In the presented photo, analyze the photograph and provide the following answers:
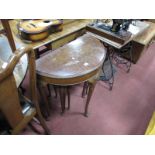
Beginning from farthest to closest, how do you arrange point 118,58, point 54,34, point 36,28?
point 118,58 < point 54,34 < point 36,28

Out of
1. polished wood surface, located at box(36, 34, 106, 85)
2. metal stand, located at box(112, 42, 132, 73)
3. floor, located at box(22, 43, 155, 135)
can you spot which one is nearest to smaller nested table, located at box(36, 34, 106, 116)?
polished wood surface, located at box(36, 34, 106, 85)

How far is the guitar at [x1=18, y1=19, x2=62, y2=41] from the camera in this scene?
1175 millimetres

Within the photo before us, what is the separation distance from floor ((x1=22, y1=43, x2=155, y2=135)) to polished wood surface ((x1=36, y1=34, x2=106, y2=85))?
2.06ft

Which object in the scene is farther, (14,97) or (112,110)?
(112,110)

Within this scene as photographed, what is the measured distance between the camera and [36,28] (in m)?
1.20

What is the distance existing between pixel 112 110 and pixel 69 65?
34.3 inches

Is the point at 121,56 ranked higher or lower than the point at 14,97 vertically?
lower

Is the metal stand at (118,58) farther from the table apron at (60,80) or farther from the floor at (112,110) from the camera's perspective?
the table apron at (60,80)

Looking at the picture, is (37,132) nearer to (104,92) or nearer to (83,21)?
(104,92)

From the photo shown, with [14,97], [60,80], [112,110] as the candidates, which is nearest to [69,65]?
[60,80]

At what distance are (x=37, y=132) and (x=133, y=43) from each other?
1.84 meters

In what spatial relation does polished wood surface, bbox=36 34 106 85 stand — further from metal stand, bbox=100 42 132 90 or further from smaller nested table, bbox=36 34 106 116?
metal stand, bbox=100 42 132 90

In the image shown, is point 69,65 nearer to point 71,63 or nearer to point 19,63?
point 71,63

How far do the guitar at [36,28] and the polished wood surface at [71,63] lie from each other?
24 cm
